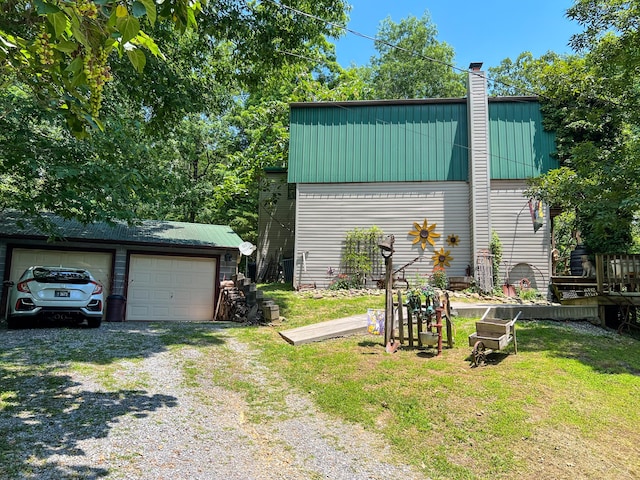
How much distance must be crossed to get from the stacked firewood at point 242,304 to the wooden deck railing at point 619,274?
7723 millimetres

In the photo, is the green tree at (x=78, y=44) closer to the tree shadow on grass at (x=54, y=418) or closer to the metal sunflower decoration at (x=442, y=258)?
the tree shadow on grass at (x=54, y=418)

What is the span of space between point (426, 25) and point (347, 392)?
35048mm

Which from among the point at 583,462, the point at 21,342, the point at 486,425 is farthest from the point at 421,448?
the point at 21,342

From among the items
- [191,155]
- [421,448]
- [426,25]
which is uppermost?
[426,25]

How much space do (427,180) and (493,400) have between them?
35.1 feet

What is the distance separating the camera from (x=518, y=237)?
552 inches

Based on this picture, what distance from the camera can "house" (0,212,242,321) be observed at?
37.4 ft

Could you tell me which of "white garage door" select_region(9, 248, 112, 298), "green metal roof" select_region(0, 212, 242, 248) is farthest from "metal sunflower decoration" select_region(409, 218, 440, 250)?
"white garage door" select_region(9, 248, 112, 298)

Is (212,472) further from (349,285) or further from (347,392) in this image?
(349,285)

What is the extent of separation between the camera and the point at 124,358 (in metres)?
6.73

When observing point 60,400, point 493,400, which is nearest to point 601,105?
point 493,400

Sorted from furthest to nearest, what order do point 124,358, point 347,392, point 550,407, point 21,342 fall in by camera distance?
point 21,342 → point 124,358 → point 347,392 → point 550,407

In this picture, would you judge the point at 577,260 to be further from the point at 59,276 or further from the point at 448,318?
the point at 59,276

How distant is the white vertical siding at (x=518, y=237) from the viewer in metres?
13.8
